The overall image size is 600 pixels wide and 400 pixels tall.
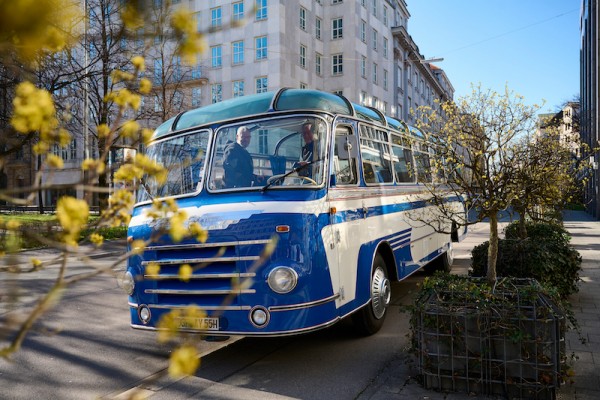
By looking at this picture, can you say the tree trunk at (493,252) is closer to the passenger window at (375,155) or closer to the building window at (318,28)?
the passenger window at (375,155)

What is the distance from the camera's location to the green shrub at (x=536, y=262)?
23.7 feet

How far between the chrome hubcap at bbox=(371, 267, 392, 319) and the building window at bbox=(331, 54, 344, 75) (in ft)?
121

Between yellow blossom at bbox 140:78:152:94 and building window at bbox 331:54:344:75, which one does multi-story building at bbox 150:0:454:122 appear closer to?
building window at bbox 331:54:344:75

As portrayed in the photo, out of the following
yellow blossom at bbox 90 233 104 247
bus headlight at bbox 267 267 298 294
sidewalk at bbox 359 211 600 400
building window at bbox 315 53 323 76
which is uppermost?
building window at bbox 315 53 323 76

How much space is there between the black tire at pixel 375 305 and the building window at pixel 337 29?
38.4 meters

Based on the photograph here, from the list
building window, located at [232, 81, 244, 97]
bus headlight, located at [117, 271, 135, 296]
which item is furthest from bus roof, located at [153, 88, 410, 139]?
building window, located at [232, 81, 244, 97]

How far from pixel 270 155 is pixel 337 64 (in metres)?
38.1

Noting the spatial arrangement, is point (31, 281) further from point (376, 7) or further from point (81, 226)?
point (376, 7)

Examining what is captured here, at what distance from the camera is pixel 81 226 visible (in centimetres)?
137

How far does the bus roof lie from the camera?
18.7ft

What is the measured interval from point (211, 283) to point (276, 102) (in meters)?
2.10

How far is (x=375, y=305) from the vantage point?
636 cm

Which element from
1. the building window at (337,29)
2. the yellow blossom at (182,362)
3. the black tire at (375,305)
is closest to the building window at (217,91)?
the building window at (337,29)

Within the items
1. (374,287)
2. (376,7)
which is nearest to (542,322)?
(374,287)
